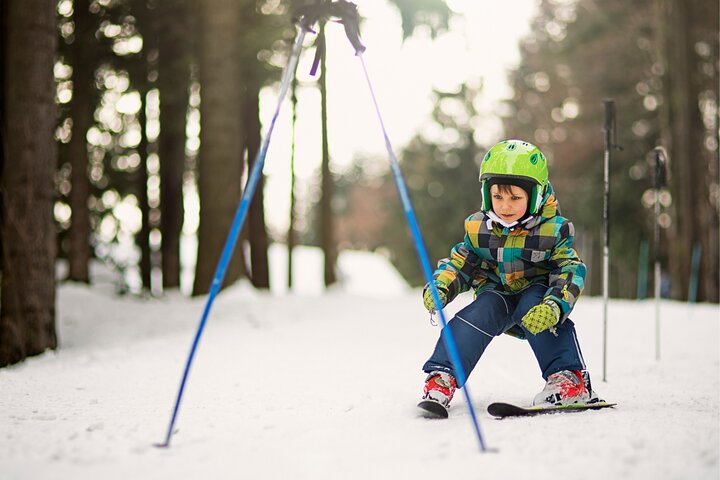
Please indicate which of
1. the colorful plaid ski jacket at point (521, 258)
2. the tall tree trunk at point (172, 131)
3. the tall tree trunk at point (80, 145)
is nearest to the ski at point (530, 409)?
the colorful plaid ski jacket at point (521, 258)

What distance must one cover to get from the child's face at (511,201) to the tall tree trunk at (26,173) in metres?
4.25

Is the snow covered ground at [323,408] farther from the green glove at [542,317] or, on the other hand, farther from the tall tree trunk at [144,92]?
the tall tree trunk at [144,92]

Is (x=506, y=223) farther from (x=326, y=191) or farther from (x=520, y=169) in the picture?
(x=326, y=191)

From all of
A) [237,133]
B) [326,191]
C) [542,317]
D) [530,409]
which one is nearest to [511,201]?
[542,317]

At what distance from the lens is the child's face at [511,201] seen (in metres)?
3.67

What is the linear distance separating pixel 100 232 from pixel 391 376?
12.7 m

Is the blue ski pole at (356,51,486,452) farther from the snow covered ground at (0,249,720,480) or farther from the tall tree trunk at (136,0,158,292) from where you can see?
the tall tree trunk at (136,0,158,292)

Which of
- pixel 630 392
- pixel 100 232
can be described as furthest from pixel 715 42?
pixel 100 232

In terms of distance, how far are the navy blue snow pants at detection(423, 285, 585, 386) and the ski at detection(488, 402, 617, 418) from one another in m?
0.23

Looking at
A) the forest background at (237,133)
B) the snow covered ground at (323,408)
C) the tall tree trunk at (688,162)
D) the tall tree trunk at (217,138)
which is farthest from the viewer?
the tall tree trunk at (688,162)

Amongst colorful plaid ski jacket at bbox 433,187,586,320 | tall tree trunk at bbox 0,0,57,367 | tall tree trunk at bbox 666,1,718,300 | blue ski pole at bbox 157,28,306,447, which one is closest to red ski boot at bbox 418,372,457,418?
colorful plaid ski jacket at bbox 433,187,586,320

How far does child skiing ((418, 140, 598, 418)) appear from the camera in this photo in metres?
3.65

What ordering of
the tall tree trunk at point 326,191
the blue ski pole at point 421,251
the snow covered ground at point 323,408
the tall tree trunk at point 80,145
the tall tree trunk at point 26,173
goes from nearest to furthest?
1. the snow covered ground at point 323,408
2. the blue ski pole at point 421,251
3. the tall tree trunk at point 26,173
4. the tall tree trunk at point 80,145
5. the tall tree trunk at point 326,191

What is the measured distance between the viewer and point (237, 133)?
920 cm
